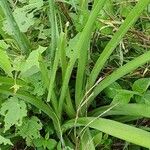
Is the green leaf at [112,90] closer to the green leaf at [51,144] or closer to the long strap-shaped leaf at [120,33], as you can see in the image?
the long strap-shaped leaf at [120,33]

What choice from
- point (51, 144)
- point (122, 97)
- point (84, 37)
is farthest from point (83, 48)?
point (51, 144)

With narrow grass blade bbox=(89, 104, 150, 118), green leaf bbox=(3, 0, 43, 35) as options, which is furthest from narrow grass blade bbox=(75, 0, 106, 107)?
green leaf bbox=(3, 0, 43, 35)

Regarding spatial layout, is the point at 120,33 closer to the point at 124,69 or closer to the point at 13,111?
the point at 124,69

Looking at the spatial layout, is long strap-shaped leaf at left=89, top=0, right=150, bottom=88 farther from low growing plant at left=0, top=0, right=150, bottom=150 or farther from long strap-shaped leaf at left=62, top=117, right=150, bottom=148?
long strap-shaped leaf at left=62, top=117, right=150, bottom=148

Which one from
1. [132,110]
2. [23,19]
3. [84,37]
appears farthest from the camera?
[23,19]

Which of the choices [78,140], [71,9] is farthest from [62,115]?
[71,9]

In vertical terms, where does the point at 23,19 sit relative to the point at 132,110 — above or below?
above

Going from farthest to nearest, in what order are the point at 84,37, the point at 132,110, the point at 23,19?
the point at 23,19, the point at 132,110, the point at 84,37

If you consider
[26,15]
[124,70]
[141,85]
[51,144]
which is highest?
[26,15]

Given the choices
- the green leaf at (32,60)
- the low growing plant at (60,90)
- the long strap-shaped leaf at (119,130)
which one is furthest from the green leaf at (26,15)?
the long strap-shaped leaf at (119,130)
